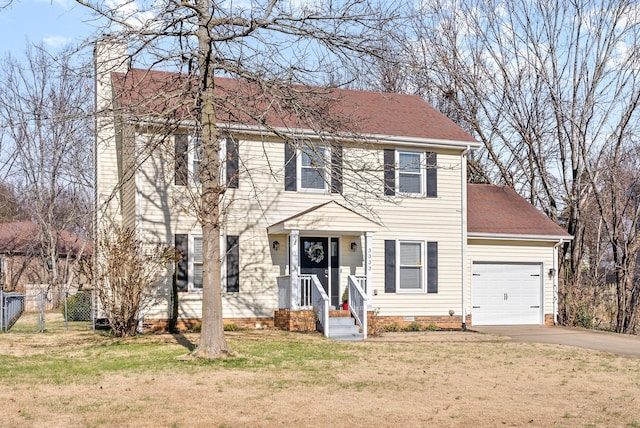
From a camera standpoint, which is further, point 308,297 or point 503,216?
point 503,216

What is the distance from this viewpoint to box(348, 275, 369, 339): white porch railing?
18.1m

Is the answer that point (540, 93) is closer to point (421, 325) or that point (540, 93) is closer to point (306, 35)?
point (421, 325)

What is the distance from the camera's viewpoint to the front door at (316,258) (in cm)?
1977

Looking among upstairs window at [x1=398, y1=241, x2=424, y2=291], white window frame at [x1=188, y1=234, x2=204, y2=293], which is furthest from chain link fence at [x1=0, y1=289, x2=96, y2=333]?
upstairs window at [x1=398, y1=241, x2=424, y2=291]

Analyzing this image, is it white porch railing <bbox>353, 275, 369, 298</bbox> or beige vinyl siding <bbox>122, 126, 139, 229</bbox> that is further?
white porch railing <bbox>353, 275, 369, 298</bbox>

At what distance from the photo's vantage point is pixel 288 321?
1836 centimetres

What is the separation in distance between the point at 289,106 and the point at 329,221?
655 centimetres

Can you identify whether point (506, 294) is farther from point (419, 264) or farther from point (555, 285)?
point (419, 264)

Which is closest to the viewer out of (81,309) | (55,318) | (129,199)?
(129,199)

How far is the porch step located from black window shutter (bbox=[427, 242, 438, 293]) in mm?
3323

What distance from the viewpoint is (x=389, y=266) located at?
67.0 feet

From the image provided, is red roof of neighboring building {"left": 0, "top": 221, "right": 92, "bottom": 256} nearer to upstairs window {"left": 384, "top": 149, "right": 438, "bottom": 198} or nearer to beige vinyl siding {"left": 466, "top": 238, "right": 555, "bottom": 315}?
upstairs window {"left": 384, "top": 149, "right": 438, "bottom": 198}

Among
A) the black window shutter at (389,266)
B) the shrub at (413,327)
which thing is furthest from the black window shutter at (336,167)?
the shrub at (413,327)

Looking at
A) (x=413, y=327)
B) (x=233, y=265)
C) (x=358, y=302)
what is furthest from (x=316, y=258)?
(x=413, y=327)
